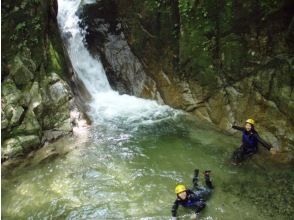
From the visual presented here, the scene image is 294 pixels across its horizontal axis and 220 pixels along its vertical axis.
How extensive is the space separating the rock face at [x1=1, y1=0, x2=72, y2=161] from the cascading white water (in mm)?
1638

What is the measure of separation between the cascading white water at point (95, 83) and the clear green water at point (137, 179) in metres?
1.35

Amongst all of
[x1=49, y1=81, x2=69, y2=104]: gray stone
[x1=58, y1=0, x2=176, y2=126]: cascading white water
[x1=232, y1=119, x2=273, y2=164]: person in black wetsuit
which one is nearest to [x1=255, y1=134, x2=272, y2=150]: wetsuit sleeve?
[x1=232, y1=119, x2=273, y2=164]: person in black wetsuit

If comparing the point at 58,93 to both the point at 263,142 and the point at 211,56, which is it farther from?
the point at 263,142

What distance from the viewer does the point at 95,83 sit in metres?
14.8

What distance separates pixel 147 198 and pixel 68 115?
429 centimetres

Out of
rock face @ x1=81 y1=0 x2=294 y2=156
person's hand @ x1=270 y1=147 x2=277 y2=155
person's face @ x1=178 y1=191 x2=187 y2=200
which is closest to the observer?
person's face @ x1=178 y1=191 x2=187 y2=200

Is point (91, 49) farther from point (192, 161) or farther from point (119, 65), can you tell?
point (192, 161)

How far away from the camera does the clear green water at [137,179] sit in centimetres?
852

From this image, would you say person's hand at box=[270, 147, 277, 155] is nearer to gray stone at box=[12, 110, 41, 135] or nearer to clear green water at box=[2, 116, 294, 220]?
clear green water at box=[2, 116, 294, 220]

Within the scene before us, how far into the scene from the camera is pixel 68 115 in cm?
1180

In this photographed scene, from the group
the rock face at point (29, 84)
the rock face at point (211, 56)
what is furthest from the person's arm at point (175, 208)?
the rock face at point (29, 84)

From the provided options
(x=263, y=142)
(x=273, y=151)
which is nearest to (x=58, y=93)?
(x=263, y=142)

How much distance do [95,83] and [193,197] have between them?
764cm

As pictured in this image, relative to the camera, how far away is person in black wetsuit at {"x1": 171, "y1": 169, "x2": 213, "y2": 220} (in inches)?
324
